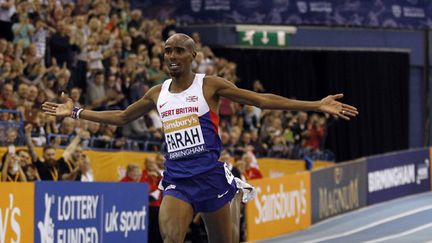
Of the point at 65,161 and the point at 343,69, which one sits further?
the point at 343,69

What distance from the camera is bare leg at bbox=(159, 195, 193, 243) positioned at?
33.9 ft

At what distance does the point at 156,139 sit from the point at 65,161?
507 centimetres

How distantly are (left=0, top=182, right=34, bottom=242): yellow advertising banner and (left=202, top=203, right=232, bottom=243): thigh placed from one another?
14.4 ft

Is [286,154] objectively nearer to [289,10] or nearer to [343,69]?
[289,10]

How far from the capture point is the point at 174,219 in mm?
10367

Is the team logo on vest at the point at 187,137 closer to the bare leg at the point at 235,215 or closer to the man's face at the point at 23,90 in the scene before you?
the bare leg at the point at 235,215

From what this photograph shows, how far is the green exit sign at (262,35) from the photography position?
30.9 m

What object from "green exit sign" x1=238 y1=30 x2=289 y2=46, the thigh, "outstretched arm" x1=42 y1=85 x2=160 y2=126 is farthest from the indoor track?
"outstretched arm" x1=42 y1=85 x2=160 y2=126

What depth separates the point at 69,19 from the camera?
21.8 m

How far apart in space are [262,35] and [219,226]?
20.6 m

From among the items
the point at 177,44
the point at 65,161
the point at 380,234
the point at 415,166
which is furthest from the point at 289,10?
the point at 177,44

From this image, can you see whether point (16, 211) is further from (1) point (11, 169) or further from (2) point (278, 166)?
(2) point (278, 166)

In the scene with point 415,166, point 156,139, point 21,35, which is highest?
point 21,35

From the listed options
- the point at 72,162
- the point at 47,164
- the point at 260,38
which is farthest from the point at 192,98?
the point at 260,38
